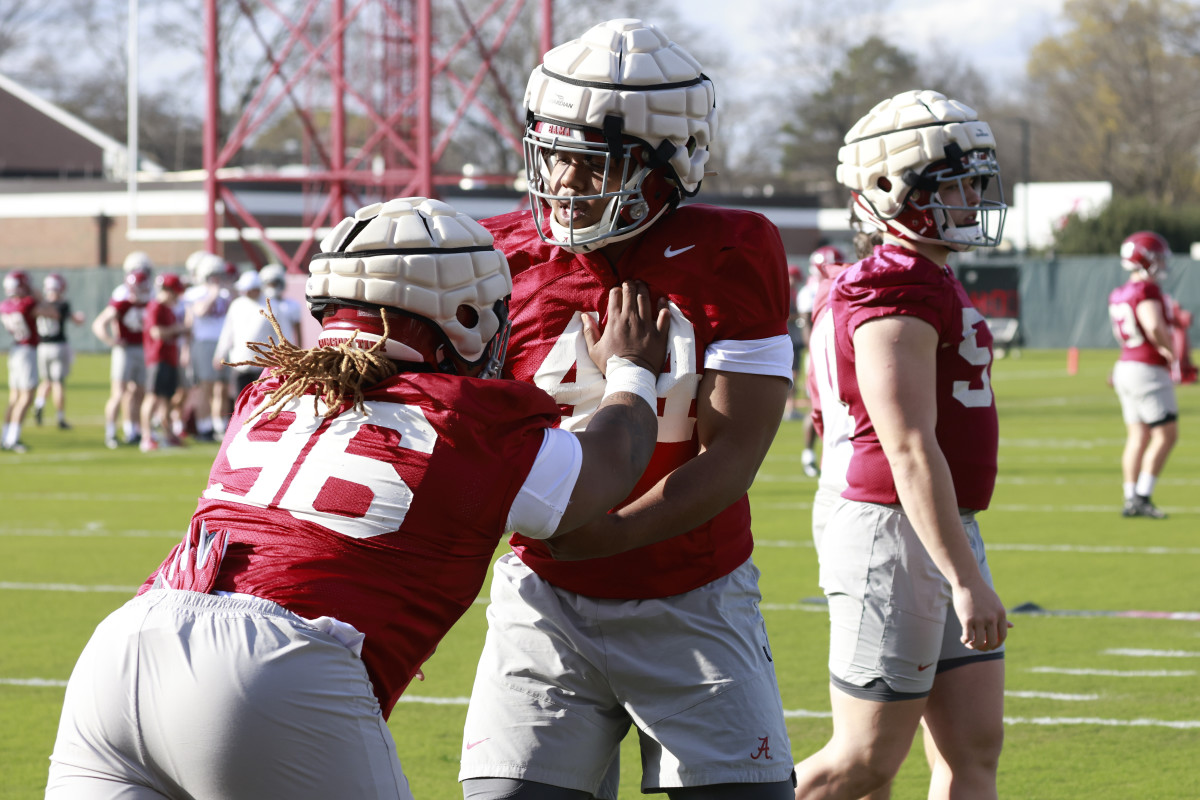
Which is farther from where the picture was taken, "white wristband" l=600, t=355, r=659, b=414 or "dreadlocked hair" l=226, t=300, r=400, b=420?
"white wristband" l=600, t=355, r=659, b=414

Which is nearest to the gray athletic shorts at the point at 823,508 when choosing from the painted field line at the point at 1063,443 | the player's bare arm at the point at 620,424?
the player's bare arm at the point at 620,424

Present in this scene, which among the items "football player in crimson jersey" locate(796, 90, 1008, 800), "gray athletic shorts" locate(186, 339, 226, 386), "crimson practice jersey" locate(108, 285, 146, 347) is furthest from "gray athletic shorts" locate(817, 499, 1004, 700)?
"crimson practice jersey" locate(108, 285, 146, 347)

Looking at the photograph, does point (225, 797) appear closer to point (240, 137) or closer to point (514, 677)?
point (514, 677)

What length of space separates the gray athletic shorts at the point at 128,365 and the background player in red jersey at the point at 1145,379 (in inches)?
416

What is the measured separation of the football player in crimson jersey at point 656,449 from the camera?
3029mm

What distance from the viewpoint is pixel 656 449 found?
310cm

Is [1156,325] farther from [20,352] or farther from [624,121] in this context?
[20,352]

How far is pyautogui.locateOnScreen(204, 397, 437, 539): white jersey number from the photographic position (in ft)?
8.22

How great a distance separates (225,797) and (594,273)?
1.29 m

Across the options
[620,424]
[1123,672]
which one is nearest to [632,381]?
[620,424]

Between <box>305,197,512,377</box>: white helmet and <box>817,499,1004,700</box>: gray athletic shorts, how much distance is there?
1390 millimetres

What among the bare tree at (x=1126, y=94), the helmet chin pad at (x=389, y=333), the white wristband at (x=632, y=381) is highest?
the bare tree at (x=1126, y=94)

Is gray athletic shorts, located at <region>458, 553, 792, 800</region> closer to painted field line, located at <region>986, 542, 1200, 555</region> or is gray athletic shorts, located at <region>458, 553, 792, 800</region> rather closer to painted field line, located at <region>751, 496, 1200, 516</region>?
painted field line, located at <region>986, 542, 1200, 555</region>

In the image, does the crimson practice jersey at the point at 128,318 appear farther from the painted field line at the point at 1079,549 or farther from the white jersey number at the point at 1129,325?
the white jersey number at the point at 1129,325
